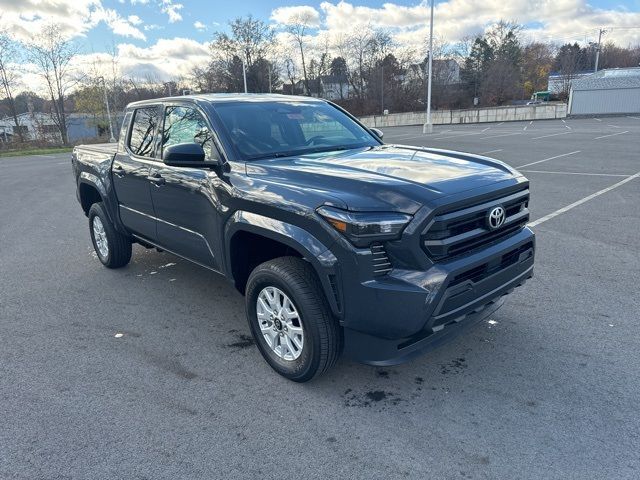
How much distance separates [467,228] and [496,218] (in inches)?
9.7

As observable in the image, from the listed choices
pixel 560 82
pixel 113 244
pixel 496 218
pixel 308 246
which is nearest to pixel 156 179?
pixel 113 244

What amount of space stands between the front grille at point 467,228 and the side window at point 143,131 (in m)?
3.00

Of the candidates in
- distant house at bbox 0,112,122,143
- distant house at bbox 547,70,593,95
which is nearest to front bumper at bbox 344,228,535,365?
distant house at bbox 0,112,122,143

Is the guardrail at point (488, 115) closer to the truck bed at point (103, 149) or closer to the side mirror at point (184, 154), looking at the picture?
the truck bed at point (103, 149)

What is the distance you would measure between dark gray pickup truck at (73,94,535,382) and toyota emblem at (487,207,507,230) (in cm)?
1

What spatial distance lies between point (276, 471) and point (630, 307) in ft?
11.2

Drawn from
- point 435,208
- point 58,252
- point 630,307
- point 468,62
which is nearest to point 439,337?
point 435,208

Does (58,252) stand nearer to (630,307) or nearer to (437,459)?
(437,459)

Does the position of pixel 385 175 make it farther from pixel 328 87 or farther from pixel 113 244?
pixel 328 87

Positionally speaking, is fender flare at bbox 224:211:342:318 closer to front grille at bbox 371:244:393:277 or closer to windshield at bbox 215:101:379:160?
front grille at bbox 371:244:393:277

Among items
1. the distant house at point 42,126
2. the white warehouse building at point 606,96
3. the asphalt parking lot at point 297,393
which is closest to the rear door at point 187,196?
the asphalt parking lot at point 297,393

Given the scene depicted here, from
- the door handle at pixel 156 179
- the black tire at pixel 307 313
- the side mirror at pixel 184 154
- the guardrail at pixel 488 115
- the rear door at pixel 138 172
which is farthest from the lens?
the guardrail at pixel 488 115

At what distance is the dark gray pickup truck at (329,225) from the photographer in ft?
8.64

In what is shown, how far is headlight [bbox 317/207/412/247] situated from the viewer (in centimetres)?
261
